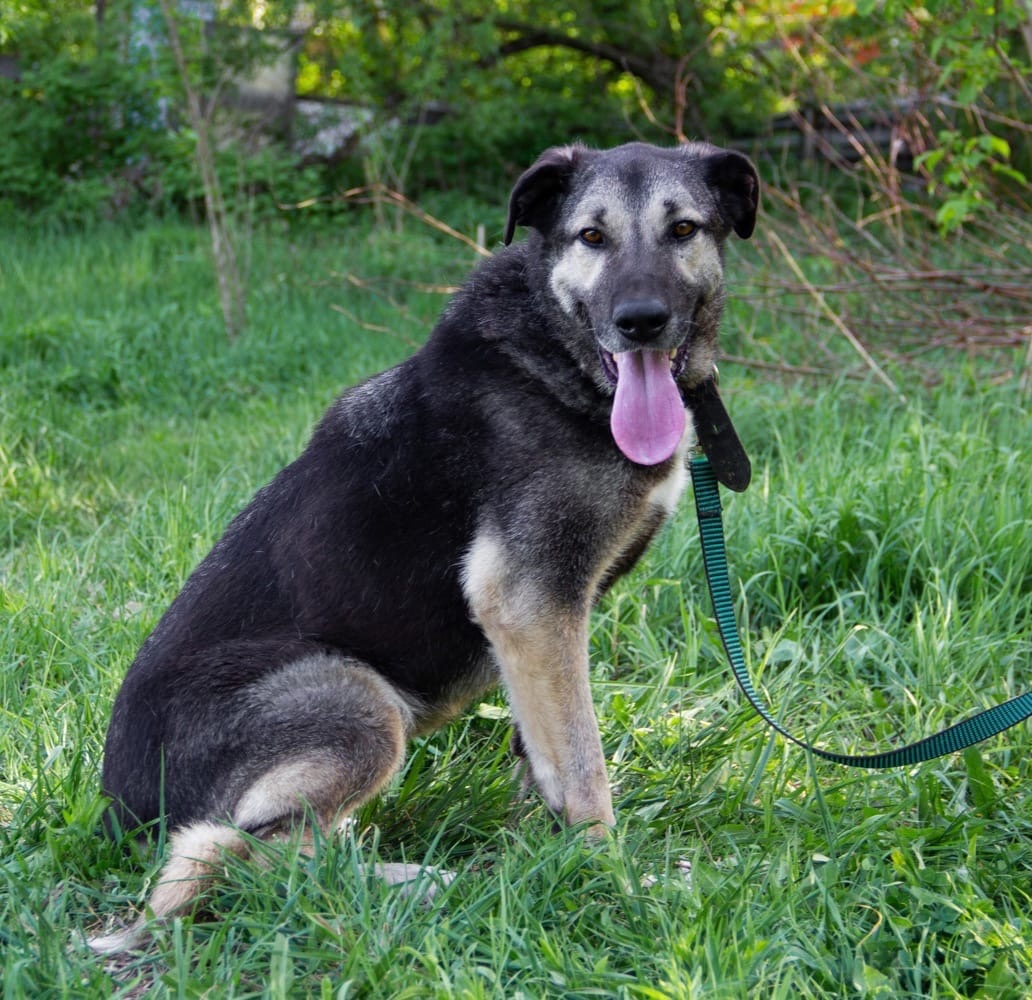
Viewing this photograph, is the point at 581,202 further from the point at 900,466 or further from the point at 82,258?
the point at 82,258

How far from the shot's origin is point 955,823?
2678 mm

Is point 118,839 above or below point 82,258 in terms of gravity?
above

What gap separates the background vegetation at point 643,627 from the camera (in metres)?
2.27

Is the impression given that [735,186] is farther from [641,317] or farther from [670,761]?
[670,761]

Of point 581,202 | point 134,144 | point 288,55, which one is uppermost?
Answer: point 581,202

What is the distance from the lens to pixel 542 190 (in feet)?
9.71

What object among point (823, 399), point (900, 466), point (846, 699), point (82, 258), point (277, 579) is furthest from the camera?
point (82, 258)

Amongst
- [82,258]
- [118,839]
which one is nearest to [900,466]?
[118,839]

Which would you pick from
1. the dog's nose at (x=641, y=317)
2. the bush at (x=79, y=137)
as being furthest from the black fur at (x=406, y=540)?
the bush at (x=79, y=137)

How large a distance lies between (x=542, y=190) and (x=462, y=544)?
39.5 inches

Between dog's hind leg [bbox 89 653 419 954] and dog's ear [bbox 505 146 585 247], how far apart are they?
1291mm

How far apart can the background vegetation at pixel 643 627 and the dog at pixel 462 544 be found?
216 mm

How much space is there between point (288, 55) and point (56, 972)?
999 centimetres

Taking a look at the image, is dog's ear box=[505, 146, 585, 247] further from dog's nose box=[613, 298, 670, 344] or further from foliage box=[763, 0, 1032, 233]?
foliage box=[763, 0, 1032, 233]
